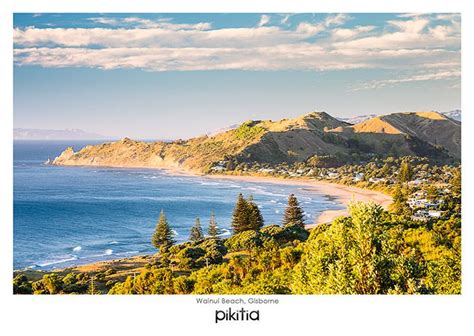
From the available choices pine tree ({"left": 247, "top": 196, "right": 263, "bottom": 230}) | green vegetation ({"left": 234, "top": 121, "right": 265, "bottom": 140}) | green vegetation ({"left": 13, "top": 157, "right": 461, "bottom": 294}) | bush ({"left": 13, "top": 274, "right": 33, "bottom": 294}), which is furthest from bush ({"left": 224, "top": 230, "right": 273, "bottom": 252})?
green vegetation ({"left": 234, "top": 121, "right": 265, "bottom": 140})

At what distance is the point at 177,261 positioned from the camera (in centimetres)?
1398

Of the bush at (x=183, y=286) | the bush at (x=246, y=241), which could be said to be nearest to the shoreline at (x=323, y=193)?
the bush at (x=246, y=241)

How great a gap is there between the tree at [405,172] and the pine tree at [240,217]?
6045 millimetres

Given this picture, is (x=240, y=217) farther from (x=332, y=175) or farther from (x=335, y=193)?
(x=332, y=175)

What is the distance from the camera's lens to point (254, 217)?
1722cm

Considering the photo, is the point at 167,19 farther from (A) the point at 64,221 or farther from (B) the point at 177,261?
(A) the point at 64,221

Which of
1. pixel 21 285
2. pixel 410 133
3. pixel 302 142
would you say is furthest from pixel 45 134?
pixel 302 142

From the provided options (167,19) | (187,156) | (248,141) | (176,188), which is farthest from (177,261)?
(187,156)

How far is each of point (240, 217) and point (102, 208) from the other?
32.5 feet

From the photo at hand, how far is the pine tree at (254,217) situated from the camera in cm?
1705

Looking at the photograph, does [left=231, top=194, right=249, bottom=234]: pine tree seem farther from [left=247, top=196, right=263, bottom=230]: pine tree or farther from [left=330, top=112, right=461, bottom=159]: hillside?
[left=330, top=112, right=461, bottom=159]: hillside

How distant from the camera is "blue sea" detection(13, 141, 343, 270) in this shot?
17125 mm

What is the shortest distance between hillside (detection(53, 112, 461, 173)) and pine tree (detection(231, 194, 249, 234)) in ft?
9.26

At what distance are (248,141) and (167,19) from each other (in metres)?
12.3
